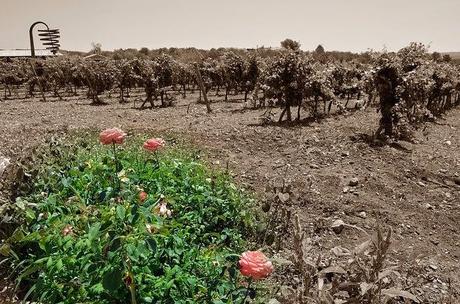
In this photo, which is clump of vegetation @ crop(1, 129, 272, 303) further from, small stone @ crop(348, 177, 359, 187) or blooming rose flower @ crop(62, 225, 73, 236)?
small stone @ crop(348, 177, 359, 187)

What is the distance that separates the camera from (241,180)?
20.9 feet

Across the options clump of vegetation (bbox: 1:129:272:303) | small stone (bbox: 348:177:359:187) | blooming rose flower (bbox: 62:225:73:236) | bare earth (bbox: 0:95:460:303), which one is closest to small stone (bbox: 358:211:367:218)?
bare earth (bbox: 0:95:460:303)

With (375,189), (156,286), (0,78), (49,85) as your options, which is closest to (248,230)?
(156,286)

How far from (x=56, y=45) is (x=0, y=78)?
56.1 feet

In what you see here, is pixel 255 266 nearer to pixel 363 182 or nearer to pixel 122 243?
pixel 122 243

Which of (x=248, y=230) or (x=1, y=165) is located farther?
(x=1, y=165)

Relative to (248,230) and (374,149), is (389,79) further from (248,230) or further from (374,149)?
(248,230)

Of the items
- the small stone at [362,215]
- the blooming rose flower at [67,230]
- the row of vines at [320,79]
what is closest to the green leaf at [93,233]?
the blooming rose flower at [67,230]

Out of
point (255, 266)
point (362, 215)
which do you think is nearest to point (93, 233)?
point (255, 266)

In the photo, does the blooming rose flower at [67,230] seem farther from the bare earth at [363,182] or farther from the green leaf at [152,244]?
the bare earth at [363,182]

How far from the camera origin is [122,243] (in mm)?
2363

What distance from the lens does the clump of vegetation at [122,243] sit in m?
2.43

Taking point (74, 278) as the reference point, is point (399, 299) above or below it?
below

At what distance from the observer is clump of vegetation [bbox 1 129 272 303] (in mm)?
2430
